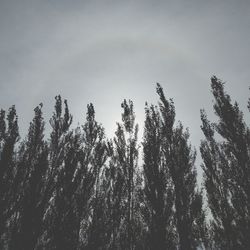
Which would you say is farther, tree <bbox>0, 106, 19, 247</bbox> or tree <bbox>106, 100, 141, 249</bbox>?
tree <bbox>106, 100, 141, 249</bbox>

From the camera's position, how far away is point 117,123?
56.4ft

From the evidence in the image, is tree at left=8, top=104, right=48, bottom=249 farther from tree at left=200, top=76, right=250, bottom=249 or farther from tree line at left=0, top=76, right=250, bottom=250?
tree at left=200, top=76, right=250, bottom=249

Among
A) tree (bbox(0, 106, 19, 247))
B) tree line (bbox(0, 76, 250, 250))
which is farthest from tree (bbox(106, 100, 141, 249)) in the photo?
tree (bbox(0, 106, 19, 247))

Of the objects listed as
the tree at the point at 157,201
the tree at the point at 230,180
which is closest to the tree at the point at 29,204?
the tree at the point at 157,201

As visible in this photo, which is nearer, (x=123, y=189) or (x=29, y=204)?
(x=29, y=204)

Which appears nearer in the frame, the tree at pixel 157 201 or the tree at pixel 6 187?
the tree at pixel 6 187

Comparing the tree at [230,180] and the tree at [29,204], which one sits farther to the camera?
the tree at [230,180]

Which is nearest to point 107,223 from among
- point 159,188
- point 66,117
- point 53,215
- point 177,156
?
point 159,188

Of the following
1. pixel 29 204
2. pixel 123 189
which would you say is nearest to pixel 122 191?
pixel 123 189

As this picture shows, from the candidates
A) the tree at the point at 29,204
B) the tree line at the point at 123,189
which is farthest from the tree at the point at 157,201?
the tree at the point at 29,204

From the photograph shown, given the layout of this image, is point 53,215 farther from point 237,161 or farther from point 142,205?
point 237,161

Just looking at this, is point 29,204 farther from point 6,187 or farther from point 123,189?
point 123,189

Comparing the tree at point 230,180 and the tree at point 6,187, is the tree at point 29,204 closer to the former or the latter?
the tree at point 6,187

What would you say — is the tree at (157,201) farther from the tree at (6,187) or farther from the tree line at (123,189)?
the tree at (6,187)
